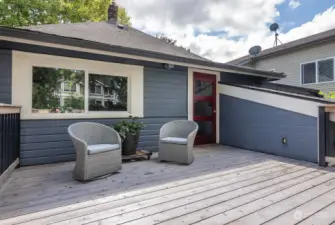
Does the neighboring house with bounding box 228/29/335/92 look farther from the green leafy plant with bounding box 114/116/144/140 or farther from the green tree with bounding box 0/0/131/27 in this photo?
the green tree with bounding box 0/0/131/27

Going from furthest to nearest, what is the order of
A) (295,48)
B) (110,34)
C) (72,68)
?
(295,48)
(110,34)
(72,68)

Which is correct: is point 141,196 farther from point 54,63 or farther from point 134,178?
point 54,63

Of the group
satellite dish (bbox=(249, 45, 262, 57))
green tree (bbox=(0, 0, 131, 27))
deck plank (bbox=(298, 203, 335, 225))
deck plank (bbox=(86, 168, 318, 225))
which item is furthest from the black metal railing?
satellite dish (bbox=(249, 45, 262, 57))

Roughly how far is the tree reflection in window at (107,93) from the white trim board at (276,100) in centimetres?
305

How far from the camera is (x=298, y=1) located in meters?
10.1

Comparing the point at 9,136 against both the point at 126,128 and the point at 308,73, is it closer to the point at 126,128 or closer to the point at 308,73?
the point at 126,128

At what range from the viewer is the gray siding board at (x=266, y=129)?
4.54 meters

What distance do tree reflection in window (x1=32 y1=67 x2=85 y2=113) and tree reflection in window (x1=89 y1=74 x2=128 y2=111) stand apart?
8.5 inches

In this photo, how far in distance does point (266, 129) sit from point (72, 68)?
4.62 metres

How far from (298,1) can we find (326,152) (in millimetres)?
8778

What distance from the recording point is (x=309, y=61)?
33.7 feet

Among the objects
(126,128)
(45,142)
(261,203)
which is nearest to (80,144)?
(126,128)

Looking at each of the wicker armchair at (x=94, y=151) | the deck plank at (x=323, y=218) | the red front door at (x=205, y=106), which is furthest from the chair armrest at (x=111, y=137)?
the red front door at (x=205, y=106)

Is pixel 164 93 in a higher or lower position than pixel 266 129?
higher
